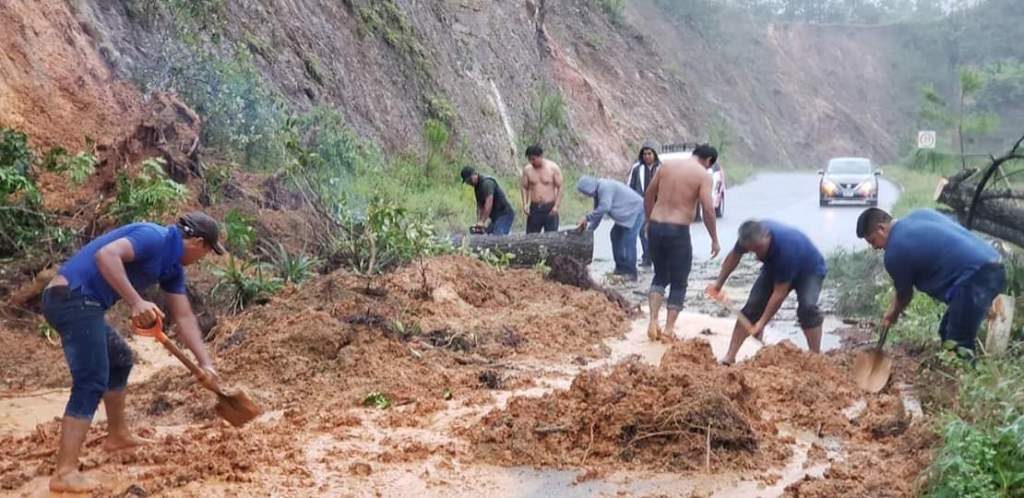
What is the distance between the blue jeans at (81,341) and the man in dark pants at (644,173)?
9638mm

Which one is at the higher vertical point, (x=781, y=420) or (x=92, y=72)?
(x=92, y=72)

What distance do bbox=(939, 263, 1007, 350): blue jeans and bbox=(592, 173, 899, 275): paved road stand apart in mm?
7785

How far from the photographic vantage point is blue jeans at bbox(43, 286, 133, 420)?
18.1ft

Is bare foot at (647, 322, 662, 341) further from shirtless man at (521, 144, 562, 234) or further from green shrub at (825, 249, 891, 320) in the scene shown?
shirtless man at (521, 144, 562, 234)

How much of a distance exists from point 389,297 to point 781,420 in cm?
389

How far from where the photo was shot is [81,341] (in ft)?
18.2

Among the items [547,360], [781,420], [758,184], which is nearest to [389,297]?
[547,360]

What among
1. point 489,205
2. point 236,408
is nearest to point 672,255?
point 489,205

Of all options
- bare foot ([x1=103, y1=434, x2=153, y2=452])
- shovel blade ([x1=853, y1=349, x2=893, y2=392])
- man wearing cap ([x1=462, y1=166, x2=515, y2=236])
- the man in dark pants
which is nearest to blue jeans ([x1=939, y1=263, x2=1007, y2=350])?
shovel blade ([x1=853, y1=349, x2=893, y2=392])

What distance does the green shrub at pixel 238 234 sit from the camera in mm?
10633

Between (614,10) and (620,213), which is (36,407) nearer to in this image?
(620,213)

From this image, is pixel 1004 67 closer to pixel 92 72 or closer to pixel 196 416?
pixel 92 72

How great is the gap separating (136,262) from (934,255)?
484cm

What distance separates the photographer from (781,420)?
703 centimetres
